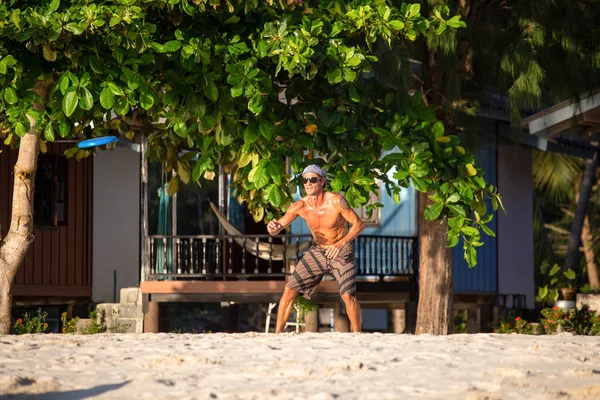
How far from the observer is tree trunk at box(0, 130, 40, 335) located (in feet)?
42.0

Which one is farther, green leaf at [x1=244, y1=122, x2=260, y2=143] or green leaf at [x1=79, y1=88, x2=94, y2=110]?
green leaf at [x1=244, y1=122, x2=260, y2=143]

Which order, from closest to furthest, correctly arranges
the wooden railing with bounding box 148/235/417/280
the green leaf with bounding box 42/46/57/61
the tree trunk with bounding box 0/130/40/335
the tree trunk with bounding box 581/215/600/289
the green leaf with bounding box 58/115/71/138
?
1. the green leaf with bounding box 42/46/57/61
2. the green leaf with bounding box 58/115/71/138
3. the tree trunk with bounding box 0/130/40/335
4. the wooden railing with bounding box 148/235/417/280
5. the tree trunk with bounding box 581/215/600/289

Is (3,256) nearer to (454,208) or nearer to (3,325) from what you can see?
(3,325)

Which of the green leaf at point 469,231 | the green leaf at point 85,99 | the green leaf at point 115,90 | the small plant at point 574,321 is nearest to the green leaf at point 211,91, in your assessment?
the green leaf at point 115,90

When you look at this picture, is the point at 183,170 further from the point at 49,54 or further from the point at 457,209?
the point at 457,209

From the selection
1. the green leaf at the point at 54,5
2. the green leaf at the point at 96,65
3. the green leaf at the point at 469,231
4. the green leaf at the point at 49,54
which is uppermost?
the green leaf at the point at 54,5

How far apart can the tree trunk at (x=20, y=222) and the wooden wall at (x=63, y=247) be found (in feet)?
19.8

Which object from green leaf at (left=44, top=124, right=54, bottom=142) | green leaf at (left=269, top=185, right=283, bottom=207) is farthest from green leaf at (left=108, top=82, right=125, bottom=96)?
green leaf at (left=269, top=185, right=283, bottom=207)

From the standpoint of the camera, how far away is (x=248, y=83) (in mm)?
10969

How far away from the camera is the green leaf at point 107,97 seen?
10547 mm

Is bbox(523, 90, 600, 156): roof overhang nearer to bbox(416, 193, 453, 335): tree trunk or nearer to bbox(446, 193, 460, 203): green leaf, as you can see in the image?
bbox(416, 193, 453, 335): tree trunk

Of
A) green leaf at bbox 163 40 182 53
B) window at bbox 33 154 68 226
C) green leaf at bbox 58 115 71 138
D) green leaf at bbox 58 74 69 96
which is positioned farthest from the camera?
window at bbox 33 154 68 226

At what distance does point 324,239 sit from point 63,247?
897cm

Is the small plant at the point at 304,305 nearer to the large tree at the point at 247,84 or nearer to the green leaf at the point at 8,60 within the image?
the large tree at the point at 247,84
